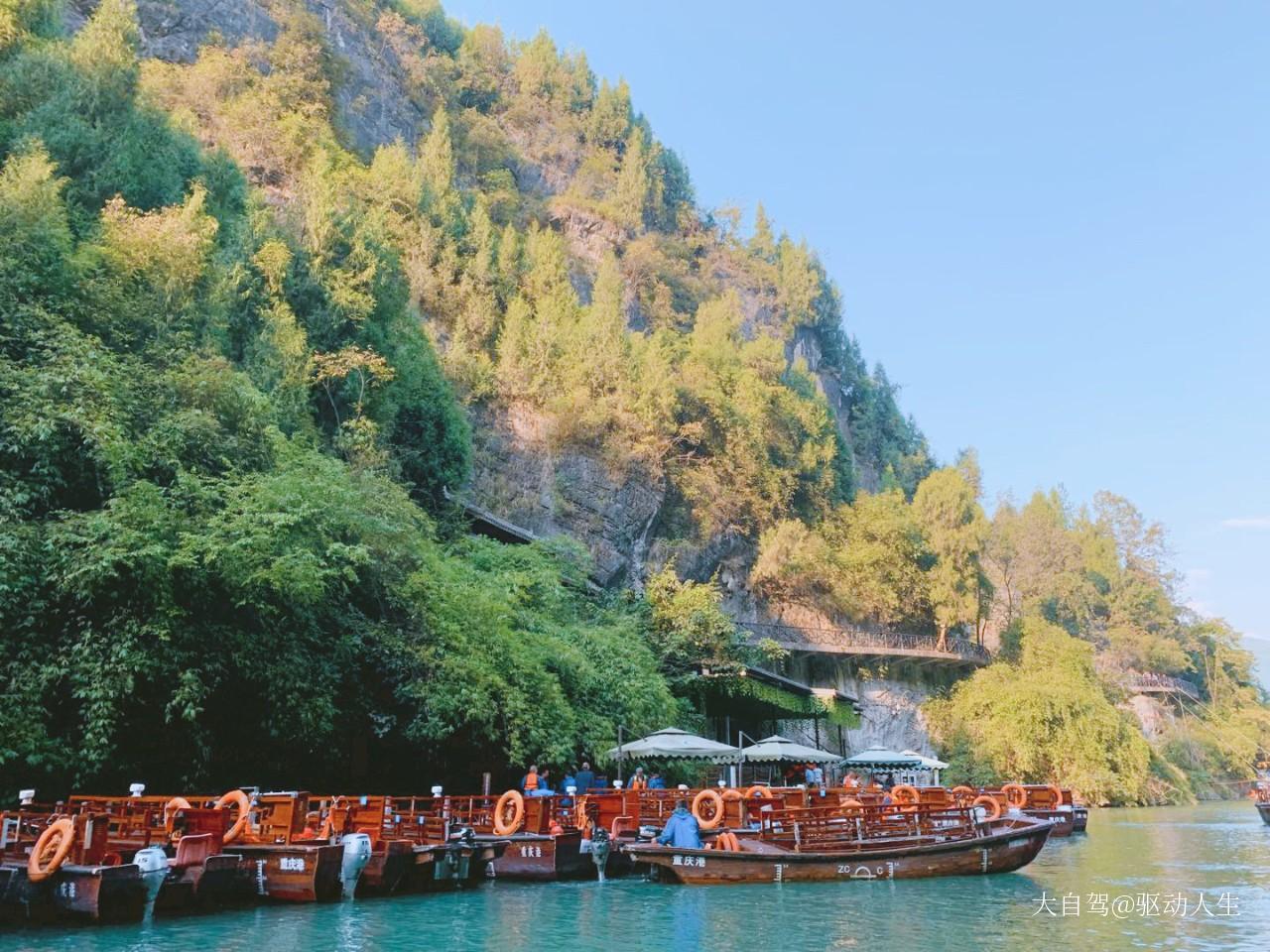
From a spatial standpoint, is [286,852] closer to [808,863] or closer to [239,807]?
[239,807]

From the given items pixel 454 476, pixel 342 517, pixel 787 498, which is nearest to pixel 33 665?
pixel 342 517

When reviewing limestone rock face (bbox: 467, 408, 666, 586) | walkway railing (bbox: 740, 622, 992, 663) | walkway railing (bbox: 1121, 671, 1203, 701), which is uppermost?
limestone rock face (bbox: 467, 408, 666, 586)

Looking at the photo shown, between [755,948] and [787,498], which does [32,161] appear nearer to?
[755,948]

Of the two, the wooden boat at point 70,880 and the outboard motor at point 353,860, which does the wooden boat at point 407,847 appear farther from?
the wooden boat at point 70,880

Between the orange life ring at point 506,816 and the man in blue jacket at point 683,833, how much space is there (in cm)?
200

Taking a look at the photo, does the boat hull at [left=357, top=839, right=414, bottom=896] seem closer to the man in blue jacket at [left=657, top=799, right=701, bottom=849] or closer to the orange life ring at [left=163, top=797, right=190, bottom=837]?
the orange life ring at [left=163, top=797, right=190, bottom=837]

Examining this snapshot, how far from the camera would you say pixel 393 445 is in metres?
23.8

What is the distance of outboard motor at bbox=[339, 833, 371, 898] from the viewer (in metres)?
11.0

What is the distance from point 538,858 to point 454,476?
13.2 meters

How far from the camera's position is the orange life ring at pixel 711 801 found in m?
14.6

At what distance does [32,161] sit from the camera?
16.3 metres

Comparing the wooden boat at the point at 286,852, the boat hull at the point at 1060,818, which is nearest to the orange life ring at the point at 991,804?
the boat hull at the point at 1060,818

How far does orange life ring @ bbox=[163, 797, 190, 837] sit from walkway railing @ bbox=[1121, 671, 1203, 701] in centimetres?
5060

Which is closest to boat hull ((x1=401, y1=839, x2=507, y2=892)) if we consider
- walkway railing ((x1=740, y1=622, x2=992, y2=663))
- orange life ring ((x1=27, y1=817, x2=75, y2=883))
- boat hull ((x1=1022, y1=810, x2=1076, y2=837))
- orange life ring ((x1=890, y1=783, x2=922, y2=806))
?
orange life ring ((x1=27, y1=817, x2=75, y2=883))
